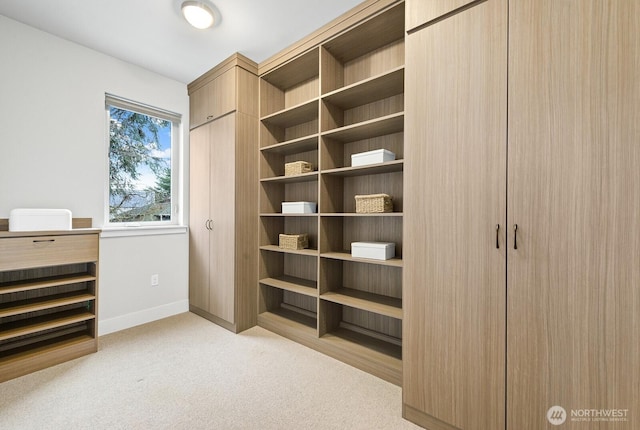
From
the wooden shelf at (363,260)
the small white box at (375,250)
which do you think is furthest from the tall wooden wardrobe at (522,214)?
the small white box at (375,250)

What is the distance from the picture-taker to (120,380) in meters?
1.80

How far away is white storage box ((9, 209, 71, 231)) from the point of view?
1897 mm

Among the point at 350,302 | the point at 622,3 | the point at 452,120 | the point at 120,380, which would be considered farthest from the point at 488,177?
the point at 120,380

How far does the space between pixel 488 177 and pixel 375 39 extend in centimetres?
146

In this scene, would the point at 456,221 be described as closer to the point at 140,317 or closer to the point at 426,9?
the point at 426,9

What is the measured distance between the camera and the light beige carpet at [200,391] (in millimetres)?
1457

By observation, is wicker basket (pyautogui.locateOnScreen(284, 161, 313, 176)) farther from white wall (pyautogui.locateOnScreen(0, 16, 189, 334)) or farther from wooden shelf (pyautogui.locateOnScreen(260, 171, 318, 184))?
white wall (pyautogui.locateOnScreen(0, 16, 189, 334))

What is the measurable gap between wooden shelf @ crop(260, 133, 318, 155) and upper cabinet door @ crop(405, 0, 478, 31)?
102 cm

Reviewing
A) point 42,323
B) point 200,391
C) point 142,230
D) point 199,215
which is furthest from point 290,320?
point 42,323

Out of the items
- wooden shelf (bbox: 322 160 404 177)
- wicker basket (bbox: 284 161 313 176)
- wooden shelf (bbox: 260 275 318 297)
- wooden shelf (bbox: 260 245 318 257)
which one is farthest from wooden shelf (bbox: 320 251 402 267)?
wicker basket (bbox: 284 161 313 176)

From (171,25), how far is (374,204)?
214cm

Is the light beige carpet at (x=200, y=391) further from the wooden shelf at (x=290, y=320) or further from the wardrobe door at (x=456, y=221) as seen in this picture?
the wardrobe door at (x=456, y=221)

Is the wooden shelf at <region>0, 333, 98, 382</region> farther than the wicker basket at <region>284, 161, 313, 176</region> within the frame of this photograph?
No

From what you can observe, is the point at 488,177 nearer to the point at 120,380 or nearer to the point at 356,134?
the point at 356,134
